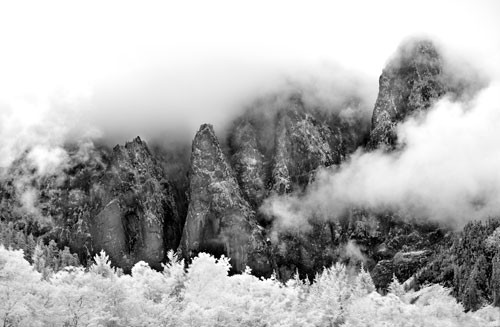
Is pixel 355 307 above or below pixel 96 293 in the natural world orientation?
above

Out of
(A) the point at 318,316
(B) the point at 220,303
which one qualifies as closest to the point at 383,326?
(A) the point at 318,316

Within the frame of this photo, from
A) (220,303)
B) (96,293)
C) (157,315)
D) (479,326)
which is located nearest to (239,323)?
(220,303)

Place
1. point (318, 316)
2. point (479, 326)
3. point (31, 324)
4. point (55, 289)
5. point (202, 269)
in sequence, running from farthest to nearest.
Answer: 1. point (479, 326)
2. point (202, 269)
3. point (318, 316)
4. point (55, 289)
5. point (31, 324)

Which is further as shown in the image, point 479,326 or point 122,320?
point 479,326

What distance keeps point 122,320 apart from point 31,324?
39.4 ft

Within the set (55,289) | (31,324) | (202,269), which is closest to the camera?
(31,324)

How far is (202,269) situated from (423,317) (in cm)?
4009

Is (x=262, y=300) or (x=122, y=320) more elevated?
(x=262, y=300)

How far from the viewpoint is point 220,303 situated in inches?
3615

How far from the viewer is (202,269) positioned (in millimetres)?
109000

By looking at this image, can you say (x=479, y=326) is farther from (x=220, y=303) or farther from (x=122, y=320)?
(x=122, y=320)

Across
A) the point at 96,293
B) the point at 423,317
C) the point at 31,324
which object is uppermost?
the point at 423,317

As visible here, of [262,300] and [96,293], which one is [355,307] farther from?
[96,293]

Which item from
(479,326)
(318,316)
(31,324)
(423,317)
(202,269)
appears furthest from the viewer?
(479,326)
